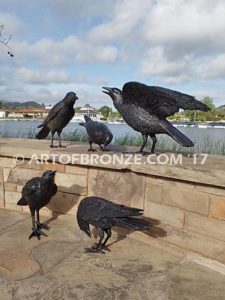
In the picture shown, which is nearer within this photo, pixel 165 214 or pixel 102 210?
pixel 102 210

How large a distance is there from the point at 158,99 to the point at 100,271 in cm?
164

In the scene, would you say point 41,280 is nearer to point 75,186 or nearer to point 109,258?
point 109,258

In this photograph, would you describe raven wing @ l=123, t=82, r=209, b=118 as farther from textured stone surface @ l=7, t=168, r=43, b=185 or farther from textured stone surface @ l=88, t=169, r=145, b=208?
textured stone surface @ l=7, t=168, r=43, b=185

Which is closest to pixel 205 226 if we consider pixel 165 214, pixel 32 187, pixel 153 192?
pixel 165 214

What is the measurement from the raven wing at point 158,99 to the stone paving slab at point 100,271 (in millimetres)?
1271

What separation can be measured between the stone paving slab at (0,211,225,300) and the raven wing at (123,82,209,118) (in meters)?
1.27

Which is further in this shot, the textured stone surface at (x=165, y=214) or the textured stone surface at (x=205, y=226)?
the textured stone surface at (x=165, y=214)

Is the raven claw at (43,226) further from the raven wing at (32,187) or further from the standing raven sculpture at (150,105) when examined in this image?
the standing raven sculpture at (150,105)

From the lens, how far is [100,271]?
2.21m

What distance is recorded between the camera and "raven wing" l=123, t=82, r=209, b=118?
2.70m

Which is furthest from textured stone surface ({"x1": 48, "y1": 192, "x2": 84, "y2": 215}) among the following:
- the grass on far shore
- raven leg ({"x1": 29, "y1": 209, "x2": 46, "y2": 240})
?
the grass on far shore

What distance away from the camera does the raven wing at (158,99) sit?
2.70 meters

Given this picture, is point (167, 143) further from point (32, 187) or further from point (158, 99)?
point (32, 187)

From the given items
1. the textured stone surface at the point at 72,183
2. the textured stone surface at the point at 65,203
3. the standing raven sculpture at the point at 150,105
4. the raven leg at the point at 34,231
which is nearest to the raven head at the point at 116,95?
the standing raven sculpture at the point at 150,105
